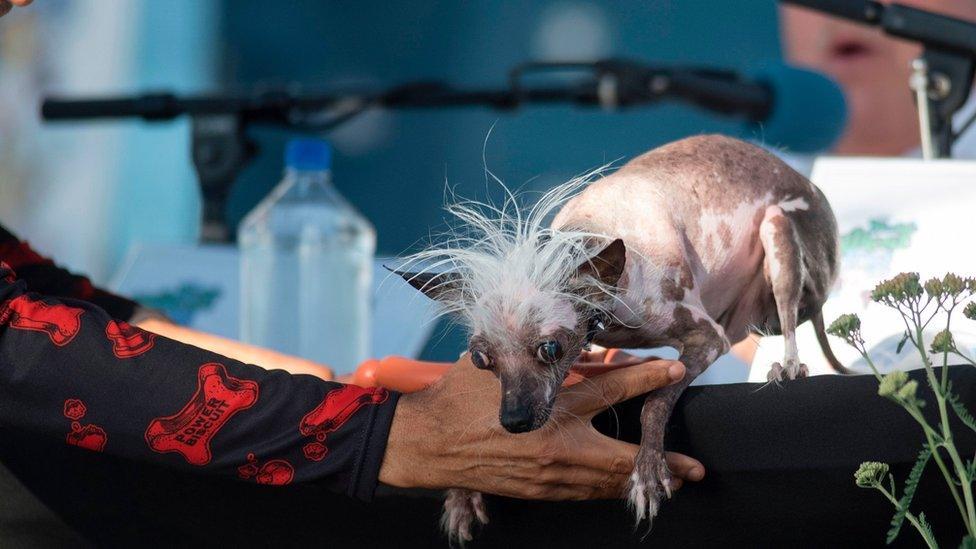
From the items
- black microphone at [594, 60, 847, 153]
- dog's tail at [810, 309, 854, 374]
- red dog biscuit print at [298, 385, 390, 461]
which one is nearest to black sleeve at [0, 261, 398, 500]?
red dog biscuit print at [298, 385, 390, 461]

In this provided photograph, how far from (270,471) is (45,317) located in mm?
227

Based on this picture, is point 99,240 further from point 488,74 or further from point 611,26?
point 611,26

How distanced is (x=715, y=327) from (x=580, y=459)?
0.54 ft

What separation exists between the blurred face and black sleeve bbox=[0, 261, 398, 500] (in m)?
1.64

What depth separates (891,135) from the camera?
2.40 meters

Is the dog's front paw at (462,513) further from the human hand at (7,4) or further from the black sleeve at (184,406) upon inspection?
the human hand at (7,4)

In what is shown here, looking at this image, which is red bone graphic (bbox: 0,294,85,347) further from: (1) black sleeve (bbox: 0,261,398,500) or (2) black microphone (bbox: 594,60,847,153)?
(2) black microphone (bbox: 594,60,847,153)

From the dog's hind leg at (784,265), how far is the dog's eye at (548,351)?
245 millimetres

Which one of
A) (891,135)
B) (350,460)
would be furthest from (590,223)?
(891,135)

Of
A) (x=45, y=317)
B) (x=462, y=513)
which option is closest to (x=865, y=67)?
(x=462, y=513)

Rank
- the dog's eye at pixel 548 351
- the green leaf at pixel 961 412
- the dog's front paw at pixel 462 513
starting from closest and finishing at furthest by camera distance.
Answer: the green leaf at pixel 961 412 < the dog's eye at pixel 548 351 < the dog's front paw at pixel 462 513

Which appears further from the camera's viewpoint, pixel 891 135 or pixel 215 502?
pixel 891 135

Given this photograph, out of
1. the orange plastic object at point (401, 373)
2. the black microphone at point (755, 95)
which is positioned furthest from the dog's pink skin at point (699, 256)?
the black microphone at point (755, 95)

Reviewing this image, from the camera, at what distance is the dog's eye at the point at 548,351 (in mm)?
869
